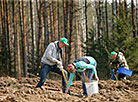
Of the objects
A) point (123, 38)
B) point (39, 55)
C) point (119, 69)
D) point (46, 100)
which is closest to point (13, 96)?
point (46, 100)

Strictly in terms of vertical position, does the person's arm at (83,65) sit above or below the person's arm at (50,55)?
below

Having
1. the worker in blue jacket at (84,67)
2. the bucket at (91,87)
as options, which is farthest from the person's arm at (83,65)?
the bucket at (91,87)

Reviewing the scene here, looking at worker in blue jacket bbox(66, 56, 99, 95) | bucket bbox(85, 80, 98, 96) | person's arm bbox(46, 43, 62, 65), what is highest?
person's arm bbox(46, 43, 62, 65)

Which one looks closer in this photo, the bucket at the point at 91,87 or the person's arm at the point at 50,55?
the bucket at the point at 91,87

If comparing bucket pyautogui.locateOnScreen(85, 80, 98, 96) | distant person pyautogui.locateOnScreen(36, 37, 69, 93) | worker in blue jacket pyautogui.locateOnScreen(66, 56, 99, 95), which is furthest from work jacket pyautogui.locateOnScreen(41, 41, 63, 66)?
bucket pyautogui.locateOnScreen(85, 80, 98, 96)

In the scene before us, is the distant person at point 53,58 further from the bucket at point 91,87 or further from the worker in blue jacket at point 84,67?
the bucket at point 91,87

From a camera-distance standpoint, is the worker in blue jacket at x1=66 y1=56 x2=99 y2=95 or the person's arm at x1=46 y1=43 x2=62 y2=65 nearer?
the worker in blue jacket at x1=66 y1=56 x2=99 y2=95

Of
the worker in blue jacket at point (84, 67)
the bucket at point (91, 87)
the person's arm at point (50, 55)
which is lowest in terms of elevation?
the bucket at point (91, 87)

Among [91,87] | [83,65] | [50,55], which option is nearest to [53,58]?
[50,55]

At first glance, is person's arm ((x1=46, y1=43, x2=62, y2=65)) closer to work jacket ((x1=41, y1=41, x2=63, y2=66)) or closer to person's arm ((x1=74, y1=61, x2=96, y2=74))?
work jacket ((x1=41, y1=41, x2=63, y2=66))

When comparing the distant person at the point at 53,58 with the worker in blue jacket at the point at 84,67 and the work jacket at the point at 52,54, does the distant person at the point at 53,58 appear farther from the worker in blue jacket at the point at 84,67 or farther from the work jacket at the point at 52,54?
the worker in blue jacket at the point at 84,67

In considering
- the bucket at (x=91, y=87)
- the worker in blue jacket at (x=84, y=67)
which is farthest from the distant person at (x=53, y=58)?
the bucket at (x=91, y=87)

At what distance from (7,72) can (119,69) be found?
38.4 ft

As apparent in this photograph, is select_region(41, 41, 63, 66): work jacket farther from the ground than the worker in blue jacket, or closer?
farther from the ground
